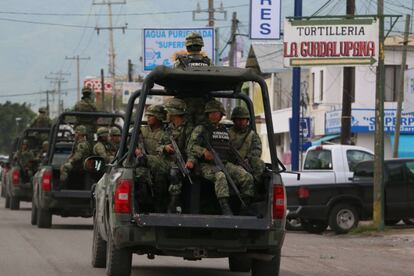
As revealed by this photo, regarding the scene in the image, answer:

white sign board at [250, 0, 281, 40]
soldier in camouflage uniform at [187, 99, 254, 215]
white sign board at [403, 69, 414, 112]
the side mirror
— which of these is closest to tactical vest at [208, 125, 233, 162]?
soldier in camouflage uniform at [187, 99, 254, 215]

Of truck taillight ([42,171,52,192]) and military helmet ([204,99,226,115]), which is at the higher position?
military helmet ([204,99,226,115])

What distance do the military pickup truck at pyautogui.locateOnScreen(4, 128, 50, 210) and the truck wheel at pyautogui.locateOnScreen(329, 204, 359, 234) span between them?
9091 millimetres

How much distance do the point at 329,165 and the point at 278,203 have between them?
42.4ft

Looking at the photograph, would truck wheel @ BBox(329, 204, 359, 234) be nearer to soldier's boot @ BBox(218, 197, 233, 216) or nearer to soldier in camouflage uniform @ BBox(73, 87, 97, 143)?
soldier in camouflage uniform @ BBox(73, 87, 97, 143)

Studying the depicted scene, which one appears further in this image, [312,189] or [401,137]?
[401,137]

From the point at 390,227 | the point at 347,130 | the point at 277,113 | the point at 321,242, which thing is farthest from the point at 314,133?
the point at 321,242

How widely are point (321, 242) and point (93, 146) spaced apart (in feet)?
15.6

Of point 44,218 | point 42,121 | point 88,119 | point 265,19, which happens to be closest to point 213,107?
point 44,218

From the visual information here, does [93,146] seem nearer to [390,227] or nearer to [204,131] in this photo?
[390,227]

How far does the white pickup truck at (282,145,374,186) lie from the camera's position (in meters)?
23.2

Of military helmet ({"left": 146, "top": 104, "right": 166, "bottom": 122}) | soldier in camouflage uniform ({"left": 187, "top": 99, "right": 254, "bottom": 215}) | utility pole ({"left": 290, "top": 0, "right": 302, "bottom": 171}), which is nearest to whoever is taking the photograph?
soldier in camouflage uniform ({"left": 187, "top": 99, "right": 254, "bottom": 215})

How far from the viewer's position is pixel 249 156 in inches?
472

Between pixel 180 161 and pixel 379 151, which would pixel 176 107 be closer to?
pixel 180 161

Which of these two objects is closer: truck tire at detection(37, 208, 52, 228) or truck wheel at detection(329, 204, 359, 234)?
truck tire at detection(37, 208, 52, 228)
